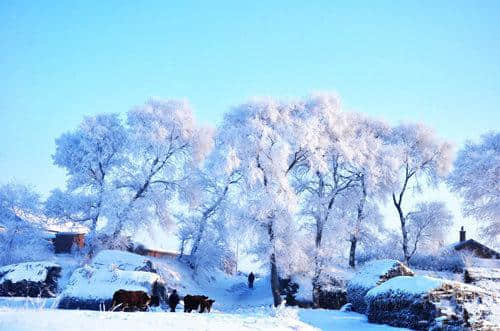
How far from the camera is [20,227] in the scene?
3741cm

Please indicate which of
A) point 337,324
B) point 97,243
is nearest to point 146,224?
point 97,243

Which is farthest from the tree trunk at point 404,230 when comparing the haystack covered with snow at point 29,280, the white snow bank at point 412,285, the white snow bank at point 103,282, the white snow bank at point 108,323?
the white snow bank at point 108,323

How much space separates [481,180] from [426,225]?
5.85m

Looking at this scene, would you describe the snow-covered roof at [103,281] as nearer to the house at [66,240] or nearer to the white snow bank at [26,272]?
the white snow bank at [26,272]

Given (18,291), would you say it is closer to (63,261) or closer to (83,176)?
(63,261)

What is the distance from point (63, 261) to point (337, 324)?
23.2m

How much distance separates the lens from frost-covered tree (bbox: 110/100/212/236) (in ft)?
122

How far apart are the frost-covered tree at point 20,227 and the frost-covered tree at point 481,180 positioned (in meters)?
34.9

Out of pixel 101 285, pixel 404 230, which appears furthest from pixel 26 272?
pixel 404 230

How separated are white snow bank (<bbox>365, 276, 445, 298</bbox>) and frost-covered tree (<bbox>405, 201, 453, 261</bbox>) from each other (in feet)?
68.0

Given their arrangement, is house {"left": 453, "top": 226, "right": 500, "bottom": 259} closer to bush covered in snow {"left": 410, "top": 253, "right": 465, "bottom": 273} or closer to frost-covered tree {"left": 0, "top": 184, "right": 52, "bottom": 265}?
bush covered in snow {"left": 410, "top": 253, "right": 465, "bottom": 273}

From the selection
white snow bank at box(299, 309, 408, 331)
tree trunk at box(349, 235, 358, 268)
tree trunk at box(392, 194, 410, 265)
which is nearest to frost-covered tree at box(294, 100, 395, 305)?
tree trunk at box(349, 235, 358, 268)

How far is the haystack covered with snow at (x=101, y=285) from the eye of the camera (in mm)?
22875

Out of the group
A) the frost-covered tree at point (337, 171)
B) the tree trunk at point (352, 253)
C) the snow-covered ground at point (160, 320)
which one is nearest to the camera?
the snow-covered ground at point (160, 320)
